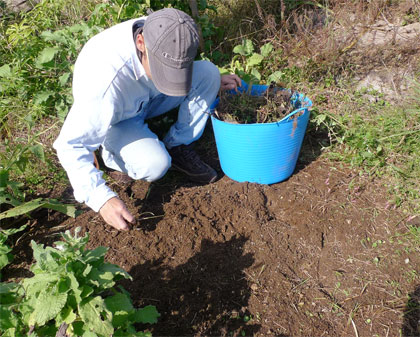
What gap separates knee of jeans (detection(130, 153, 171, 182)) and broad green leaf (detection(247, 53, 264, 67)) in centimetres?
105

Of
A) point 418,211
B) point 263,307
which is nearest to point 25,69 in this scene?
point 263,307

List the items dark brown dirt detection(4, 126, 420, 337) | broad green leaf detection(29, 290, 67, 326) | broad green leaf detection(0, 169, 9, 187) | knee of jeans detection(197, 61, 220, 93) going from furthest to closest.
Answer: knee of jeans detection(197, 61, 220, 93) → broad green leaf detection(0, 169, 9, 187) → dark brown dirt detection(4, 126, 420, 337) → broad green leaf detection(29, 290, 67, 326)

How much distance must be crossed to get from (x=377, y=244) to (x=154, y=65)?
1.54 m

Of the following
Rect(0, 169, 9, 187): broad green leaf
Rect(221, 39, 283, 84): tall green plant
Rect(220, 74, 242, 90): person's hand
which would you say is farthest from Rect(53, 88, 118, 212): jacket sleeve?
Rect(221, 39, 283, 84): tall green plant

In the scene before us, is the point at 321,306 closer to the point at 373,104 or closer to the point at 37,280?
the point at 37,280

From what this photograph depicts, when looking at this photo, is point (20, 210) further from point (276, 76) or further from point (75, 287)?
point (276, 76)

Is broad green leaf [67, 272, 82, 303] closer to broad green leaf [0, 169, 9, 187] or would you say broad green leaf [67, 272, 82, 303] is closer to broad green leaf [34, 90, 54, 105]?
broad green leaf [0, 169, 9, 187]

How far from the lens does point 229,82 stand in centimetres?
241

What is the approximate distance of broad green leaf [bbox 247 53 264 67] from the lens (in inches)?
106

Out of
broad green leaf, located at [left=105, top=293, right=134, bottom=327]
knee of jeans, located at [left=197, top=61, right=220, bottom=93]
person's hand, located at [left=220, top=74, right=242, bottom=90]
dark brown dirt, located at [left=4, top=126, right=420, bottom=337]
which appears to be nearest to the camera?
broad green leaf, located at [left=105, top=293, right=134, bottom=327]

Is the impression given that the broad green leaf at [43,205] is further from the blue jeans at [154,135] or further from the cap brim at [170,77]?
the cap brim at [170,77]

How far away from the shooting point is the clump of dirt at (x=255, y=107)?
2184 millimetres

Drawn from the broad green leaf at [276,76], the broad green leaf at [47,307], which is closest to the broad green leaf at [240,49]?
the broad green leaf at [276,76]

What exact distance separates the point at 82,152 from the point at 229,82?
116cm
